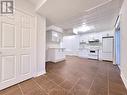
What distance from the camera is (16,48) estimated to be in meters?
2.27

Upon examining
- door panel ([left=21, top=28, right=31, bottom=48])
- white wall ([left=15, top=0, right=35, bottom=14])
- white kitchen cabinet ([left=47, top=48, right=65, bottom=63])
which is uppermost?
white wall ([left=15, top=0, right=35, bottom=14])

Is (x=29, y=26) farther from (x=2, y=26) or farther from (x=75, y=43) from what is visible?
(x=75, y=43)

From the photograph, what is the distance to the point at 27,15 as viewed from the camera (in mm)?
2570

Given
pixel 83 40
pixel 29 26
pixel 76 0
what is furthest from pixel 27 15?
pixel 83 40

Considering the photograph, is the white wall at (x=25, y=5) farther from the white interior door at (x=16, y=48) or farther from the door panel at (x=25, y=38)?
the door panel at (x=25, y=38)

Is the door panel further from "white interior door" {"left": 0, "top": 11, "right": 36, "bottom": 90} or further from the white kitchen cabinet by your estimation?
the white kitchen cabinet

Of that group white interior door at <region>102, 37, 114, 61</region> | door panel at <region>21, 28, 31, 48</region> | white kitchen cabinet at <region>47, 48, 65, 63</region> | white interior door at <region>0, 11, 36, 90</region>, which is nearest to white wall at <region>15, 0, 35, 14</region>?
white interior door at <region>0, 11, 36, 90</region>

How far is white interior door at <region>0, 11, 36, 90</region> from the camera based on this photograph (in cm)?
199

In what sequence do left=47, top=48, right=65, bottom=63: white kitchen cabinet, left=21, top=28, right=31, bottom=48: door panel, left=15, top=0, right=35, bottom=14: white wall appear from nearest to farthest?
1. left=15, top=0, right=35, bottom=14: white wall
2. left=21, top=28, right=31, bottom=48: door panel
3. left=47, top=48, right=65, bottom=63: white kitchen cabinet

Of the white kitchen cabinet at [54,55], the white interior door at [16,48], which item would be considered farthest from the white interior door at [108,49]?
the white interior door at [16,48]

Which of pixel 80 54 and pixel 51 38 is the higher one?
pixel 51 38

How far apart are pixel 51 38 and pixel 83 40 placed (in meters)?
4.01

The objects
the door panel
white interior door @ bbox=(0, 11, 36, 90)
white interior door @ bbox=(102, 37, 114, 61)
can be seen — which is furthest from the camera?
white interior door @ bbox=(102, 37, 114, 61)

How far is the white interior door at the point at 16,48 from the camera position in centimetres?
199
